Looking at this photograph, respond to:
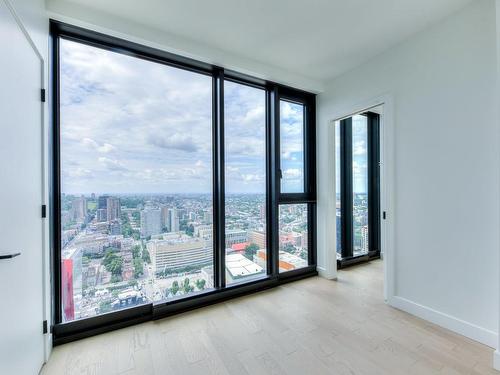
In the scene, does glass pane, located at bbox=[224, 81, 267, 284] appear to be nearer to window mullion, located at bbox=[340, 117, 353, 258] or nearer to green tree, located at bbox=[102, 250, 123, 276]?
green tree, located at bbox=[102, 250, 123, 276]

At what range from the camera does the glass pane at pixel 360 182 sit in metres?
3.99

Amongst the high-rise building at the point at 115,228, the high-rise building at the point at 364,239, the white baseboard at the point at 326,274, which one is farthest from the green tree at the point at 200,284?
the high-rise building at the point at 364,239

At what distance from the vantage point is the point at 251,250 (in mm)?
2945

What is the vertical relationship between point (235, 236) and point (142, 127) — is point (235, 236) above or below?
below

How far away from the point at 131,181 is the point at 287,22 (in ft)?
6.90

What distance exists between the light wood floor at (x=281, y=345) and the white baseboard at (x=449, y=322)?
63 millimetres

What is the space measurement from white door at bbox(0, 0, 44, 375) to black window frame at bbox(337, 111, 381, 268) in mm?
3537

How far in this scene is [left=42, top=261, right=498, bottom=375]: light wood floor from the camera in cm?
159

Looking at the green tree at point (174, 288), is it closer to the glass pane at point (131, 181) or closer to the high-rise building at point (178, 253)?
the glass pane at point (131, 181)

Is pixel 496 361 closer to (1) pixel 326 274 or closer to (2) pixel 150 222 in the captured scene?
(1) pixel 326 274

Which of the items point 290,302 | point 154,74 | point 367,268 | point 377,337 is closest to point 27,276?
point 154,74

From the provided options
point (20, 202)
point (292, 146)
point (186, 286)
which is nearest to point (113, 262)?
point (186, 286)

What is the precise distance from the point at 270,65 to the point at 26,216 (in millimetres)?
2749

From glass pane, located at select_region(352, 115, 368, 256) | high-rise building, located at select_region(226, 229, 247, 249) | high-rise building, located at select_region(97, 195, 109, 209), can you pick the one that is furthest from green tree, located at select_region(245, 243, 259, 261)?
glass pane, located at select_region(352, 115, 368, 256)
